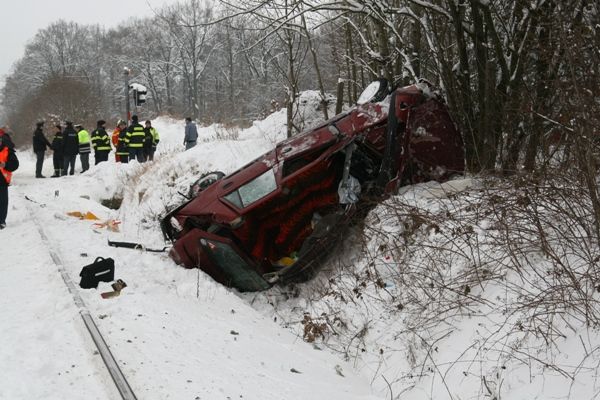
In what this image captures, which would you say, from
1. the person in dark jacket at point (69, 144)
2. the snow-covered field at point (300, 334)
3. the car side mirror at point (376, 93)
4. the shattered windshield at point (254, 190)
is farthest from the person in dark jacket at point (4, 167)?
the person in dark jacket at point (69, 144)

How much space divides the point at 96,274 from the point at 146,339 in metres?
1.50

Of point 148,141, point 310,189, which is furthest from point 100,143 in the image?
point 310,189

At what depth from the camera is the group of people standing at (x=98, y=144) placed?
54.1 feet

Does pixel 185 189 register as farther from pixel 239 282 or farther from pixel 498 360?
pixel 498 360

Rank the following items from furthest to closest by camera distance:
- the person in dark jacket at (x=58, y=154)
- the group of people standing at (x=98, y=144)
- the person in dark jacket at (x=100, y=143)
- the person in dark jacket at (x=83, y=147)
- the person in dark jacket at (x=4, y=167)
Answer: the person in dark jacket at (x=83, y=147) → the person in dark jacket at (x=100, y=143) → the person in dark jacket at (x=58, y=154) → the group of people standing at (x=98, y=144) → the person in dark jacket at (x=4, y=167)

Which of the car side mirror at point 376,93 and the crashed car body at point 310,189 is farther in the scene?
the car side mirror at point 376,93

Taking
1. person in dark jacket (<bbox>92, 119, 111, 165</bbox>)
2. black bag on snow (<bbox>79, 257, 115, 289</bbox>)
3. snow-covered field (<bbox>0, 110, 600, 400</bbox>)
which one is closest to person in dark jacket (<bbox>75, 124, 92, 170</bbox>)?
person in dark jacket (<bbox>92, 119, 111, 165</bbox>)

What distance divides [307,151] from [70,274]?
2823 millimetres

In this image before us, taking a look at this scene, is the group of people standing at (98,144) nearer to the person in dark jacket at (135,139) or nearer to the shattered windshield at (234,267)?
the person in dark jacket at (135,139)

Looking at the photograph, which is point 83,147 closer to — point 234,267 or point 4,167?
point 4,167

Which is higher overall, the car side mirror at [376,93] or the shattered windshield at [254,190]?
the car side mirror at [376,93]

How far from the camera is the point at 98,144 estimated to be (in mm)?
17484

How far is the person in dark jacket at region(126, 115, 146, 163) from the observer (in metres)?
16.3

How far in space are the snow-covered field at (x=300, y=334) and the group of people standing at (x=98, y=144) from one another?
32.8 ft
